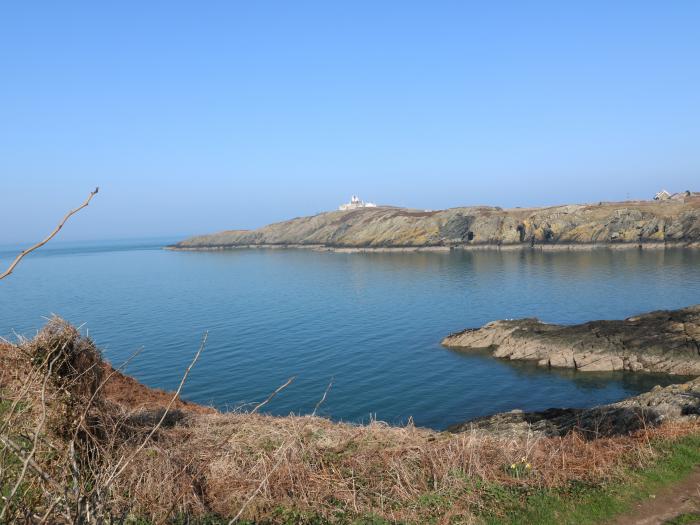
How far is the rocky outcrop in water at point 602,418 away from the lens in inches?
603

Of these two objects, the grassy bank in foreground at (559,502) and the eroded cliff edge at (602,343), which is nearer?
the grassy bank in foreground at (559,502)

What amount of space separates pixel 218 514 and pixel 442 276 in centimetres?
7627

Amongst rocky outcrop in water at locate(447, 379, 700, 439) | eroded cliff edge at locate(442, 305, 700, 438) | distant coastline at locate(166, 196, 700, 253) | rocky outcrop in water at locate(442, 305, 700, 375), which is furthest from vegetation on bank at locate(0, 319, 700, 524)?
distant coastline at locate(166, 196, 700, 253)

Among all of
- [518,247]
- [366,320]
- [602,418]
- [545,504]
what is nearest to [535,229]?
[518,247]

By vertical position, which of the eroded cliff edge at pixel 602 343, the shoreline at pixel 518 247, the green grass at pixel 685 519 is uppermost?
the shoreline at pixel 518 247

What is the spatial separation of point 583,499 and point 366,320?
44268 mm

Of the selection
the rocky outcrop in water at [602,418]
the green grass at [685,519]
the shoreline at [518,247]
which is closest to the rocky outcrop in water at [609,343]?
the rocky outcrop in water at [602,418]

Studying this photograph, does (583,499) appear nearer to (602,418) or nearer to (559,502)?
(559,502)

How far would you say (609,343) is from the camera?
122 ft

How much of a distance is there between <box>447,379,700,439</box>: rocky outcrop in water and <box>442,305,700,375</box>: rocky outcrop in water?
11159 millimetres

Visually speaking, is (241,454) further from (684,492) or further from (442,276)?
(442,276)

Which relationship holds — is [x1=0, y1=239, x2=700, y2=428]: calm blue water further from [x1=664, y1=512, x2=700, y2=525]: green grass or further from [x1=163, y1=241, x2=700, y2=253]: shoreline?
[x1=664, y1=512, x2=700, y2=525]: green grass

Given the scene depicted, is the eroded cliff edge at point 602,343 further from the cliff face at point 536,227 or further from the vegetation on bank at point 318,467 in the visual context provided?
the cliff face at point 536,227

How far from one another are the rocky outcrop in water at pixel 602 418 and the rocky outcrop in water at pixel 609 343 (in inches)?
439
